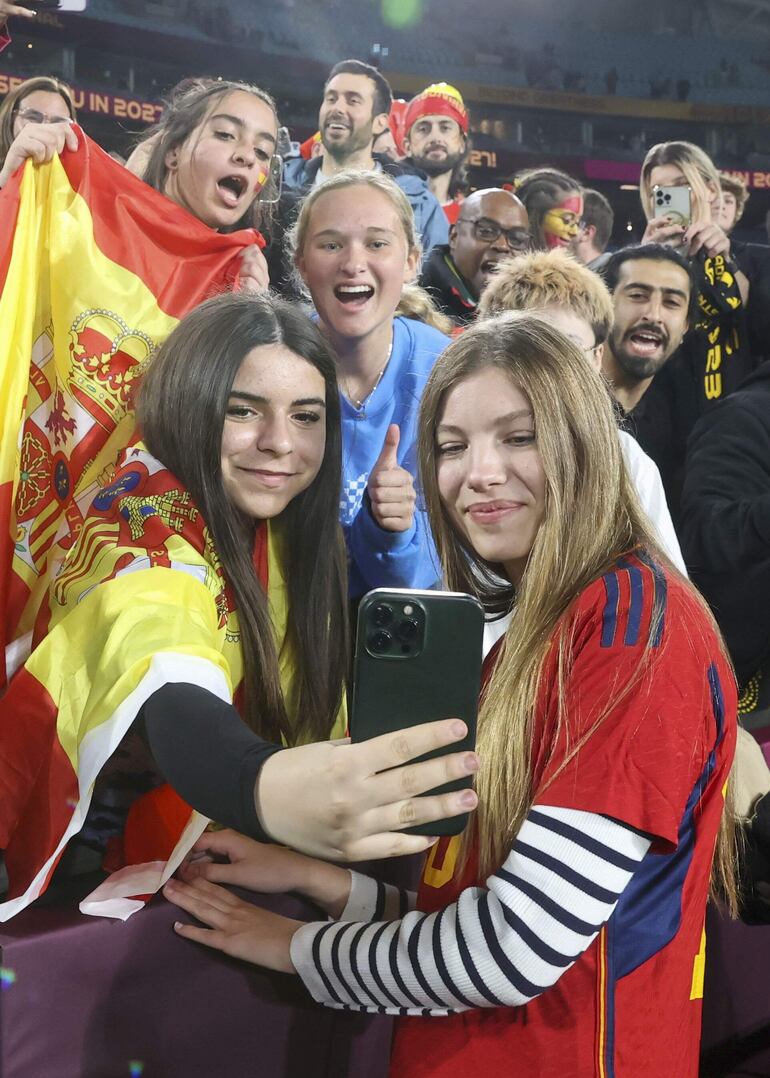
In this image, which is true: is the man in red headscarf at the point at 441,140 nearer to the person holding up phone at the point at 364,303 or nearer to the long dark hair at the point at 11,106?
the person holding up phone at the point at 364,303

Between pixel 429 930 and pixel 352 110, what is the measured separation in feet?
4.96

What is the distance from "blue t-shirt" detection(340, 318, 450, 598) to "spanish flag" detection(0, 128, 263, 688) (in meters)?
0.32

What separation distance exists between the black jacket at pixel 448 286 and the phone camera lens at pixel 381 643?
1.32 metres

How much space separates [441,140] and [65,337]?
38.6 inches

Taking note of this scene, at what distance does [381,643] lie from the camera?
2.24 ft

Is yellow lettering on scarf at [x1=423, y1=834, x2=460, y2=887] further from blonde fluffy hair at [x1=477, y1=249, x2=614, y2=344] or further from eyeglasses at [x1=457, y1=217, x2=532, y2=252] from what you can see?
eyeglasses at [x1=457, y1=217, x2=532, y2=252]

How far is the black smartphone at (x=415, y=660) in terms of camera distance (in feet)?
2.18

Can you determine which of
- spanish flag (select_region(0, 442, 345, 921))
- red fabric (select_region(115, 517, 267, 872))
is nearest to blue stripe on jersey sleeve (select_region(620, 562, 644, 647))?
spanish flag (select_region(0, 442, 345, 921))

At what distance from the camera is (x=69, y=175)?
1418 mm

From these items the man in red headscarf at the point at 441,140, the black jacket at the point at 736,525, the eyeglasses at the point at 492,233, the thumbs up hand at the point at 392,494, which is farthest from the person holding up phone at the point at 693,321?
the thumbs up hand at the point at 392,494

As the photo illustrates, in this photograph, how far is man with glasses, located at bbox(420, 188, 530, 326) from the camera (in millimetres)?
1955

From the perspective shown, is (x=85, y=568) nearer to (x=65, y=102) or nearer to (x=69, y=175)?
(x=69, y=175)

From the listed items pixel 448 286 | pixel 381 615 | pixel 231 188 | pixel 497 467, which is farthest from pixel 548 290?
pixel 381 615

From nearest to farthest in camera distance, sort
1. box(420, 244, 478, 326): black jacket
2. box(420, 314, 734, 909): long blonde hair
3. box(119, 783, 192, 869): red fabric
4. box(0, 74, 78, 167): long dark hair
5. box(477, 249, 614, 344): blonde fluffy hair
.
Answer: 1. box(420, 314, 734, 909): long blonde hair
2. box(119, 783, 192, 869): red fabric
3. box(0, 74, 78, 167): long dark hair
4. box(477, 249, 614, 344): blonde fluffy hair
5. box(420, 244, 478, 326): black jacket
